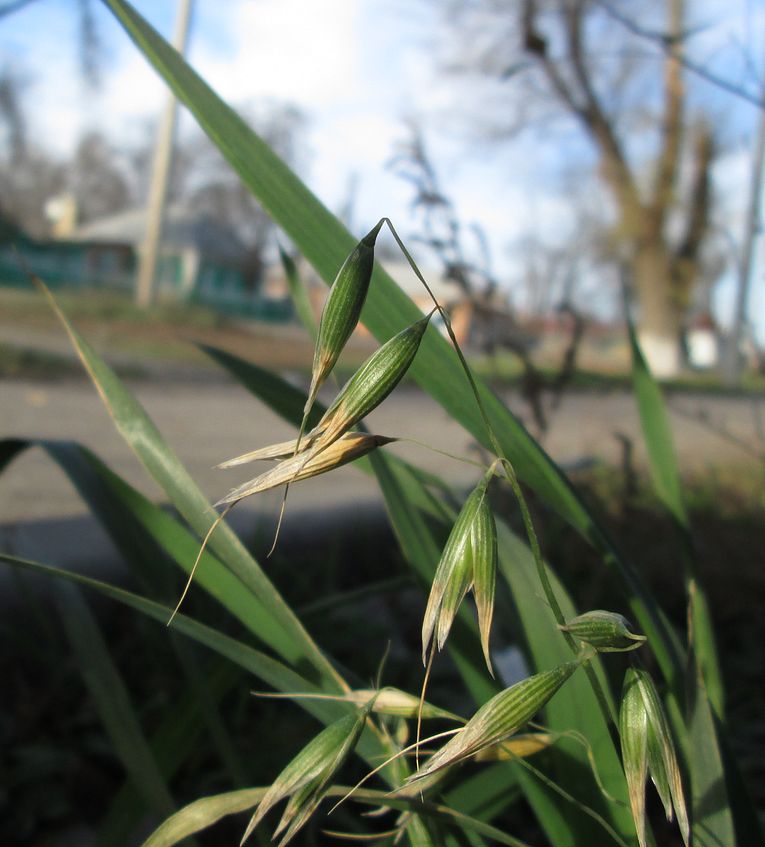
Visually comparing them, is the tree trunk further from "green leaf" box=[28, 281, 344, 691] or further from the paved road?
"green leaf" box=[28, 281, 344, 691]

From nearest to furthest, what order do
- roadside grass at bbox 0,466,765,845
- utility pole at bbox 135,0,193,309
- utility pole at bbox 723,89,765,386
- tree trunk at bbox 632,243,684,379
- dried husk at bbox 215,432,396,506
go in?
dried husk at bbox 215,432,396,506, roadside grass at bbox 0,466,765,845, utility pole at bbox 723,89,765,386, utility pole at bbox 135,0,193,309, tree trunk at bbox 632,243,684,379

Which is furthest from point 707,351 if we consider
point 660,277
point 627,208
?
point 627,208

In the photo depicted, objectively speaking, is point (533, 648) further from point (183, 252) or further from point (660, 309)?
point (183, 252)

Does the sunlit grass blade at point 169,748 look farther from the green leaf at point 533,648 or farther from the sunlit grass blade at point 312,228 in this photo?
the sunlit grass blade at point 312,228

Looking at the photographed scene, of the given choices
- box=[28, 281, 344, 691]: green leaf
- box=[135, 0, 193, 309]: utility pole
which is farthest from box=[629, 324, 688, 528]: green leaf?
box=[135, 0, 193, 309]: utility pole

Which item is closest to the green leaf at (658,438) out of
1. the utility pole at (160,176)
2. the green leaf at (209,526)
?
the green leaf at (209,526)
